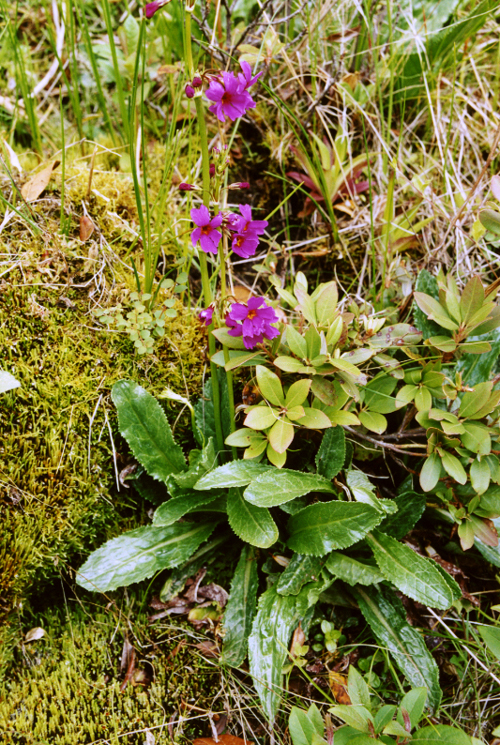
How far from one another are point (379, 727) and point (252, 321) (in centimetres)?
119

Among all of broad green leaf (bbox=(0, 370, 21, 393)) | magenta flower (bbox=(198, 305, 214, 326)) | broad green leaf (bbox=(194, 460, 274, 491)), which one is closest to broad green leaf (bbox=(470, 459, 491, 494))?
broad green leaf (bbox=(194, 460, 274, 491))

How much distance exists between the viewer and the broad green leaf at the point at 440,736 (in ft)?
4.56

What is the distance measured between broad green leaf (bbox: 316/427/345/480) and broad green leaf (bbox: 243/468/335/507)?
5cm

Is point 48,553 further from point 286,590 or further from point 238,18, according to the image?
point 238,18

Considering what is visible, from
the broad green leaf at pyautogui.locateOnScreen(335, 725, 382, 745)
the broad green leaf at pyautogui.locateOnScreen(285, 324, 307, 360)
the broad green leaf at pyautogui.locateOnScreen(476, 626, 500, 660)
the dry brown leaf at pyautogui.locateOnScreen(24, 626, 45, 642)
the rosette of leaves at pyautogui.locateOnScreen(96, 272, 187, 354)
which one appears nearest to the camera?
the broad green leaf at pyautogui.locateOnScreen(335, 725, 382, 745)

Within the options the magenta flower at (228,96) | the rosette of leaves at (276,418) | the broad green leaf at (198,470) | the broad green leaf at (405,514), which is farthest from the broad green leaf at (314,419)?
the magenta flower at (228,96)

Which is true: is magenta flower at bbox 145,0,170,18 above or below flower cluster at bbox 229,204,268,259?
above

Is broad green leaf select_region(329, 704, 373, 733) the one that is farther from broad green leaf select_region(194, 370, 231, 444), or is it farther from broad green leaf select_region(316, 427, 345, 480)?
broad green leaf select_region(194, 370, 231, 444)

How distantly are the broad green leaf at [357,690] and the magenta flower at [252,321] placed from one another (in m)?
1.00

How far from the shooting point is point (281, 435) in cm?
169

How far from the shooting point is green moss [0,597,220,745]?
168 cm

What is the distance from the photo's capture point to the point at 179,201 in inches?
94.7

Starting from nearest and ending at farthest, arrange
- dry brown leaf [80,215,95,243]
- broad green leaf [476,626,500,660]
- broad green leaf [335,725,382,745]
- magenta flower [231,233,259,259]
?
broad green leaf [335,725,382,745]
broad green leaf [476,626,500,660]
magenta flower [231,233,259,259]
dry brown leaf [80,215,95,243]

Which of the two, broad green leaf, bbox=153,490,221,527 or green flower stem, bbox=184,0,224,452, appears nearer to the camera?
green flower stem, bbox=184,0,224,452
